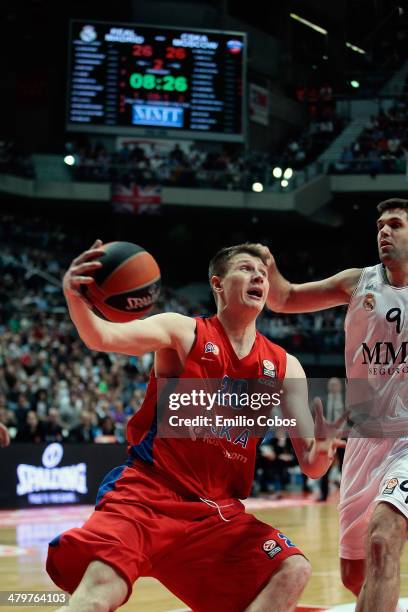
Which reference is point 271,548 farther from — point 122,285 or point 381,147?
point 381,147

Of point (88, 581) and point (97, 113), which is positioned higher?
point (97, 113)

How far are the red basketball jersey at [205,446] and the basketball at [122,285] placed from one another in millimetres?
460

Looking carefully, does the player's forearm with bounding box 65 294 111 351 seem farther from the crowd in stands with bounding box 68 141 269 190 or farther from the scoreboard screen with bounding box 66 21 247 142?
Result: the crowd in stands with bounding box 68 141 269 190

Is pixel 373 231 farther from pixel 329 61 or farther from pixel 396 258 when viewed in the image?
pixel 396 258

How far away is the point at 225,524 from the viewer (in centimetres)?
394

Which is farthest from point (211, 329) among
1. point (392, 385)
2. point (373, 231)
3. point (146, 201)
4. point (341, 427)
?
point (373, 231)

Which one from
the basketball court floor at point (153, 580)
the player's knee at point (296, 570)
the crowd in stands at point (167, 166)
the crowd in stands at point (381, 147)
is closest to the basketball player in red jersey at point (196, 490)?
the player's knee at point (296, 570)

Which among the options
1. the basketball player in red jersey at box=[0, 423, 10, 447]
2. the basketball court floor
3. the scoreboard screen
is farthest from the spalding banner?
the scoreboard screen

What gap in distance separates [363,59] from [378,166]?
321 centimetres

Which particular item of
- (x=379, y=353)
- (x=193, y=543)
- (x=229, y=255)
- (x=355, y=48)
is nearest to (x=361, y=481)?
(x=379, y=353)

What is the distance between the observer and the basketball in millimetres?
3537

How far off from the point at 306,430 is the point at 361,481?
71 centimetres

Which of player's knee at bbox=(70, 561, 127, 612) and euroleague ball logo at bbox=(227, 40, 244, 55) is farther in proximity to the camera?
euroleague ball logo at bbox=(227, 40, 244, 55)

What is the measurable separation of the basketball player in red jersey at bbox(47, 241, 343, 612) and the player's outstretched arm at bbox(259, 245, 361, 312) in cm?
85
